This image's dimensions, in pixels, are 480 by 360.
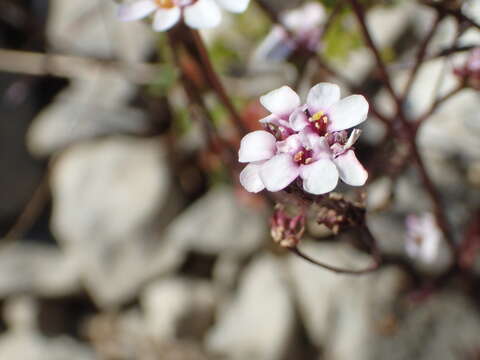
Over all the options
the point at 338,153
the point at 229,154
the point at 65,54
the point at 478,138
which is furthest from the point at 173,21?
the point at 65,54

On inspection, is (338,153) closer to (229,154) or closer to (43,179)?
(229,154)

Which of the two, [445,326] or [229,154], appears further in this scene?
[445,326]

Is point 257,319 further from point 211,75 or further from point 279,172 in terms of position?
point 279,172

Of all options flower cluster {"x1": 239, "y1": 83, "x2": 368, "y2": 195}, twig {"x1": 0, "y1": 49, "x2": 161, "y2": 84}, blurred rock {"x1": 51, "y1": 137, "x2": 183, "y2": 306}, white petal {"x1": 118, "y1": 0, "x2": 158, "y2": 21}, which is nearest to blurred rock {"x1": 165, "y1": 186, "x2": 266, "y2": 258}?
blurred rock {"x1": 51, "y1": 137, "x2": 183, "y2": 306}

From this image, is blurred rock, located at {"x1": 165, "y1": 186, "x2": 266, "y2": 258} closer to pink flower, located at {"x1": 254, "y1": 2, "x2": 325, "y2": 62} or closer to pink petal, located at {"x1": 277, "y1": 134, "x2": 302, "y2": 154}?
pink flower, located at {"x1": 254, "y1": 2, "x2": 325, "y2": 62}

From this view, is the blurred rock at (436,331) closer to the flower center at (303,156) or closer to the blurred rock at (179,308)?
the blurred rock at (179,308)

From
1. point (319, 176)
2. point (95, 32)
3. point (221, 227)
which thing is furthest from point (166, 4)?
point (95, 32)
